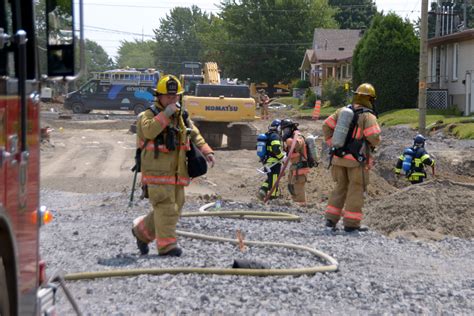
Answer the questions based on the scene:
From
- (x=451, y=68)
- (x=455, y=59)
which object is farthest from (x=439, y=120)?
(x=451, y=68)

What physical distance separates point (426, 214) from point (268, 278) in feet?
17.6

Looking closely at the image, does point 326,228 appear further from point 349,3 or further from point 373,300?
point 349,3

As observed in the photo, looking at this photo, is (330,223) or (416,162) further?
(416,162)

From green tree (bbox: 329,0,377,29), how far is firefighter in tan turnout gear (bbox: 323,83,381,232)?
299ft

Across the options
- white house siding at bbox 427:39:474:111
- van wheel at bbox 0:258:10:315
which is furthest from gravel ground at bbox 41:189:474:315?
white house siding at bbox 427:39:474:111

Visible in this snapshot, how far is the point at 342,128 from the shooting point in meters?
11.7

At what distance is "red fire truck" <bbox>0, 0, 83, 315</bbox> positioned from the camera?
14.8 ft

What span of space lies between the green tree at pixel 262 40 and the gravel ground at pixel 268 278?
222 ft

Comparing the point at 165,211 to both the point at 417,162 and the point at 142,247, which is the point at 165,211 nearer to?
the point at 142,247

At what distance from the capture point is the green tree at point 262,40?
8025cm

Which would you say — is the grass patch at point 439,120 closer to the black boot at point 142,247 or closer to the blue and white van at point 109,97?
the blue and white van at point 109,97

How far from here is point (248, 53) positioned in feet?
262

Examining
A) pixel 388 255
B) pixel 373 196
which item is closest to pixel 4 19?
pixel 388 255

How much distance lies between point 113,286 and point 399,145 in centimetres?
1996
